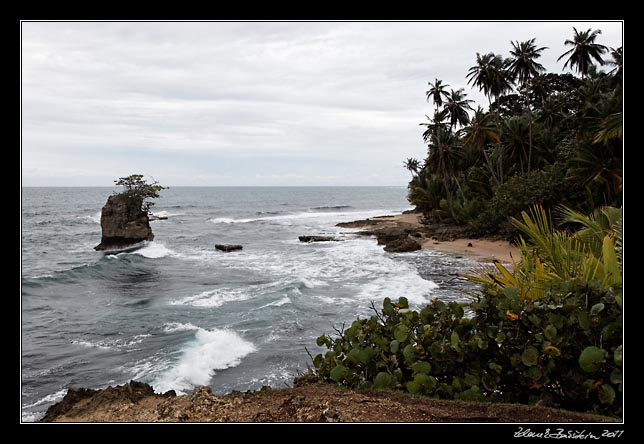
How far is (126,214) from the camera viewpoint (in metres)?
35.5

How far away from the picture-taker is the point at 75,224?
55656 millimetres

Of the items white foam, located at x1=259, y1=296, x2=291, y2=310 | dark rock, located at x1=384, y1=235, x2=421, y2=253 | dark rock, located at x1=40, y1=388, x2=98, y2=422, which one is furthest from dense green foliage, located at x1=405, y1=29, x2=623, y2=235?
dark rock, located at x1=40, y1=388, x2=98, y2=422

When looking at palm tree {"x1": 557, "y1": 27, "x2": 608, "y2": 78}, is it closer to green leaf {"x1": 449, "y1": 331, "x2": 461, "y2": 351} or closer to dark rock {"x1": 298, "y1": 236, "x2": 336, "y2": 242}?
dark rock {"x1": 298, "y1": 236, "x2": 336, "y2": 242}

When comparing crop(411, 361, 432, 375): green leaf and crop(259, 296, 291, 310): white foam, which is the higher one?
crop(411, 361, 432, 375): green leaf

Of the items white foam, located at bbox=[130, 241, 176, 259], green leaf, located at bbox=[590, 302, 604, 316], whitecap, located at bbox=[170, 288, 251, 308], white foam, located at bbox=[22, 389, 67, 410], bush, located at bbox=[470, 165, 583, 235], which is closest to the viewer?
green leaf, located at bbox=[590, 302, 604, 316]

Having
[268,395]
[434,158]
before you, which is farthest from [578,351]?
[434,158]

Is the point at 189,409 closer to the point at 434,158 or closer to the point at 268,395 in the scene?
the point at 268,395

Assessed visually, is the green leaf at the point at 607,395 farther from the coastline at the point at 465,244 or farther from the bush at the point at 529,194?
the bush at the point at 529,194

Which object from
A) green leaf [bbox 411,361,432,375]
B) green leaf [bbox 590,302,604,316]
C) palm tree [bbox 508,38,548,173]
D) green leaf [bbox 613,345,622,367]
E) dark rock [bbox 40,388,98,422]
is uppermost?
palm tree [bbox 508,38,548,173]

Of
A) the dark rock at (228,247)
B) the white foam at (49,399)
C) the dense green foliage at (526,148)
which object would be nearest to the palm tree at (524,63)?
the dense green foliage at (526,148)

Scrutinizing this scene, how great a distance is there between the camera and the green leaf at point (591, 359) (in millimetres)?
3523

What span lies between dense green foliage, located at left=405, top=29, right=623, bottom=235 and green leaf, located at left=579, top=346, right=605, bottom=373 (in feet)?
55.9

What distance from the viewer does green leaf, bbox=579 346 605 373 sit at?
3.52 m

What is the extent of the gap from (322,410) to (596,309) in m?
2.36
